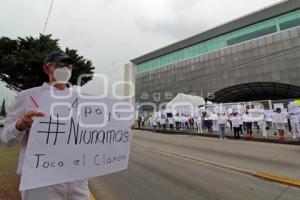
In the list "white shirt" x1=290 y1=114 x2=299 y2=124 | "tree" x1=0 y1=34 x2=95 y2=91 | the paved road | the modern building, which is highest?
the modern building

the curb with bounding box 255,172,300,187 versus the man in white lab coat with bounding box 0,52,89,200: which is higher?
the man in white lab coat with bounding box 0,52,89,200

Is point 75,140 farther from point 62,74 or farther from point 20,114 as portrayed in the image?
point 62,74

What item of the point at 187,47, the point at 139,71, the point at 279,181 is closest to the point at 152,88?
the point at 139,71

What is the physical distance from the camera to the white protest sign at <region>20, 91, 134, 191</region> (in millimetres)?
1970

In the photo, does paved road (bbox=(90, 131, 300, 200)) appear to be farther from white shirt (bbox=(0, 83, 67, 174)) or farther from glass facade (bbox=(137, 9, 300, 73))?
glass facade (bbox=(137, 9, 300, 73))

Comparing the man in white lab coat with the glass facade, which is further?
the glass facade

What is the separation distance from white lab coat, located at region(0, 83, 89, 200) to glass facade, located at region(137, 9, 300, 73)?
47899mm

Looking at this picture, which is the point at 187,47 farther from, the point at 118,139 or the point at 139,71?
the point at 118,139

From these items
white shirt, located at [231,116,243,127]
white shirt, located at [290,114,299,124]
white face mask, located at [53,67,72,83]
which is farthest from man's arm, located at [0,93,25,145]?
white shirt, located at [231,116,243,127]

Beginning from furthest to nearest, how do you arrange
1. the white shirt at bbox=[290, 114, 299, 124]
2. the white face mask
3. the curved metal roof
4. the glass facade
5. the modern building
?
the glass facade < the modern building < the curved metal roof < the white shirt at bbox=[290, 114, 299, 124] < the white face mask

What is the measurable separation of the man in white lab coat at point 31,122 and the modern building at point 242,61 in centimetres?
3865

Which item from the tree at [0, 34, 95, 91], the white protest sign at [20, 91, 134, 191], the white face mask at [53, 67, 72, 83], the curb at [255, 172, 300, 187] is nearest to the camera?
the white protest sign at [20, 91, 134, 191]

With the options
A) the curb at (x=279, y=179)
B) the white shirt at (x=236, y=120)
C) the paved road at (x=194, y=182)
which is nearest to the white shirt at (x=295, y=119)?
the white shirt at (x=236, y=120)

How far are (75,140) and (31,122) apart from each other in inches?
18.0
